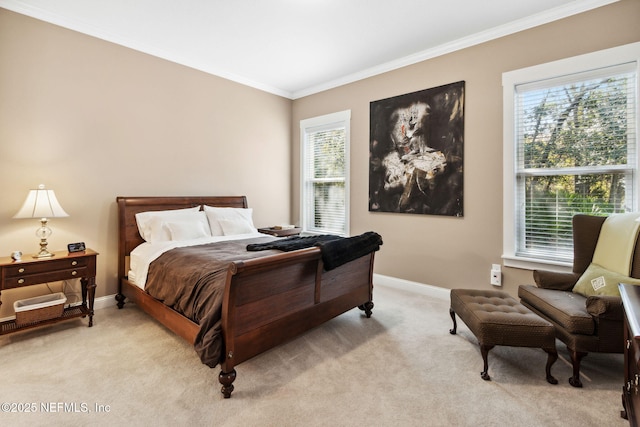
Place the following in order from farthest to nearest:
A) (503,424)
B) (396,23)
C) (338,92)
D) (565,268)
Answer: (338,92) → (396,23) → (565,268) → (503,424)

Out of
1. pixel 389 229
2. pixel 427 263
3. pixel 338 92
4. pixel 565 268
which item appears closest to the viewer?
pixel 565 268

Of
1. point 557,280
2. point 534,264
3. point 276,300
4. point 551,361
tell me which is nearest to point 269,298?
point 276,300

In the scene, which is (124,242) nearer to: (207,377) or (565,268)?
(207,377)

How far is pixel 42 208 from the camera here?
266cm

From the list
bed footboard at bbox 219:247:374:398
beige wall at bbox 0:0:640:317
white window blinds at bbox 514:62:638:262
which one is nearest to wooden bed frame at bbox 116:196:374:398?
bed footboard at bbox 219:247:374:398

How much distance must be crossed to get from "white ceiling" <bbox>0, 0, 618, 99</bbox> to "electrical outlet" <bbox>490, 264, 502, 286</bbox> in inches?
91.8

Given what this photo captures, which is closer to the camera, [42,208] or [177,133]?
[42,208]

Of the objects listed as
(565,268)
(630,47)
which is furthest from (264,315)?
(630,47)

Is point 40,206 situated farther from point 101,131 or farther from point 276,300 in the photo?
point 276,300

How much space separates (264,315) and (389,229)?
238 cm

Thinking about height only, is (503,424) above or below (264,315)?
below

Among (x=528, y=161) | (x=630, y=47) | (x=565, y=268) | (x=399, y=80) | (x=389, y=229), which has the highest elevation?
(x=399, y=80)

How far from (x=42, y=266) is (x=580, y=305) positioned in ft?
13.4

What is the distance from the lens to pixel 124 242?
131 inches
